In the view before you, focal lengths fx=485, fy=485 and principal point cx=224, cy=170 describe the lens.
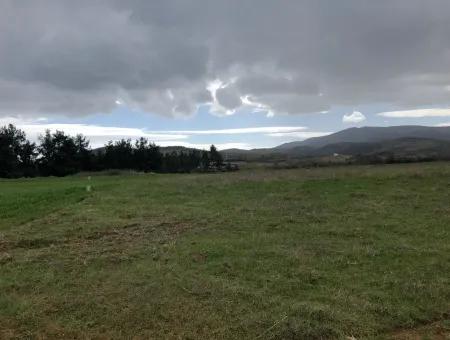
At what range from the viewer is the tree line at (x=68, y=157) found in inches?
2367

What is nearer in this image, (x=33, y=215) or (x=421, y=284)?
(x=421, y=284)

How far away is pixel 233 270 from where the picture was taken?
23.6ft

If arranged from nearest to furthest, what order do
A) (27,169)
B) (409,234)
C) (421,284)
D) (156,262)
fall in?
1. (421,284)
2. (156,262)
3. (409,234)
4. (27,169)

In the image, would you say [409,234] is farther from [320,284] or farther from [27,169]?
[27,169]

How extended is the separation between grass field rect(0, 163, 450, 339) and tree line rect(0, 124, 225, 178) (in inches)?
1780

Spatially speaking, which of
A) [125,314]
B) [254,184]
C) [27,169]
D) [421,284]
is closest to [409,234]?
[421,284]

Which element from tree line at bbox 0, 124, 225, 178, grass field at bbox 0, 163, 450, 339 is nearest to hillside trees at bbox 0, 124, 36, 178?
tree line at bbox 0, 124, 225, 178

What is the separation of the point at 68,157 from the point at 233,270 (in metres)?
59.5

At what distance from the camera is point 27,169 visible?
198ft

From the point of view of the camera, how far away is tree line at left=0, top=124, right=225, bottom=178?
60.1 meters

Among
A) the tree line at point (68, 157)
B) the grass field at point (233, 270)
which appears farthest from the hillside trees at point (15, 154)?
the grass field at point (233, 270)

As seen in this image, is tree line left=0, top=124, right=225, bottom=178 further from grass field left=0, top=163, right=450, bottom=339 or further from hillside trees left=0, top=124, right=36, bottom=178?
grass field left=0, top=163, right=450, bottom=339

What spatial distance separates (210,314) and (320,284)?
1724 millimetres

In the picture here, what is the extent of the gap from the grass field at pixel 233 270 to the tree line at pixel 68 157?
148ft
